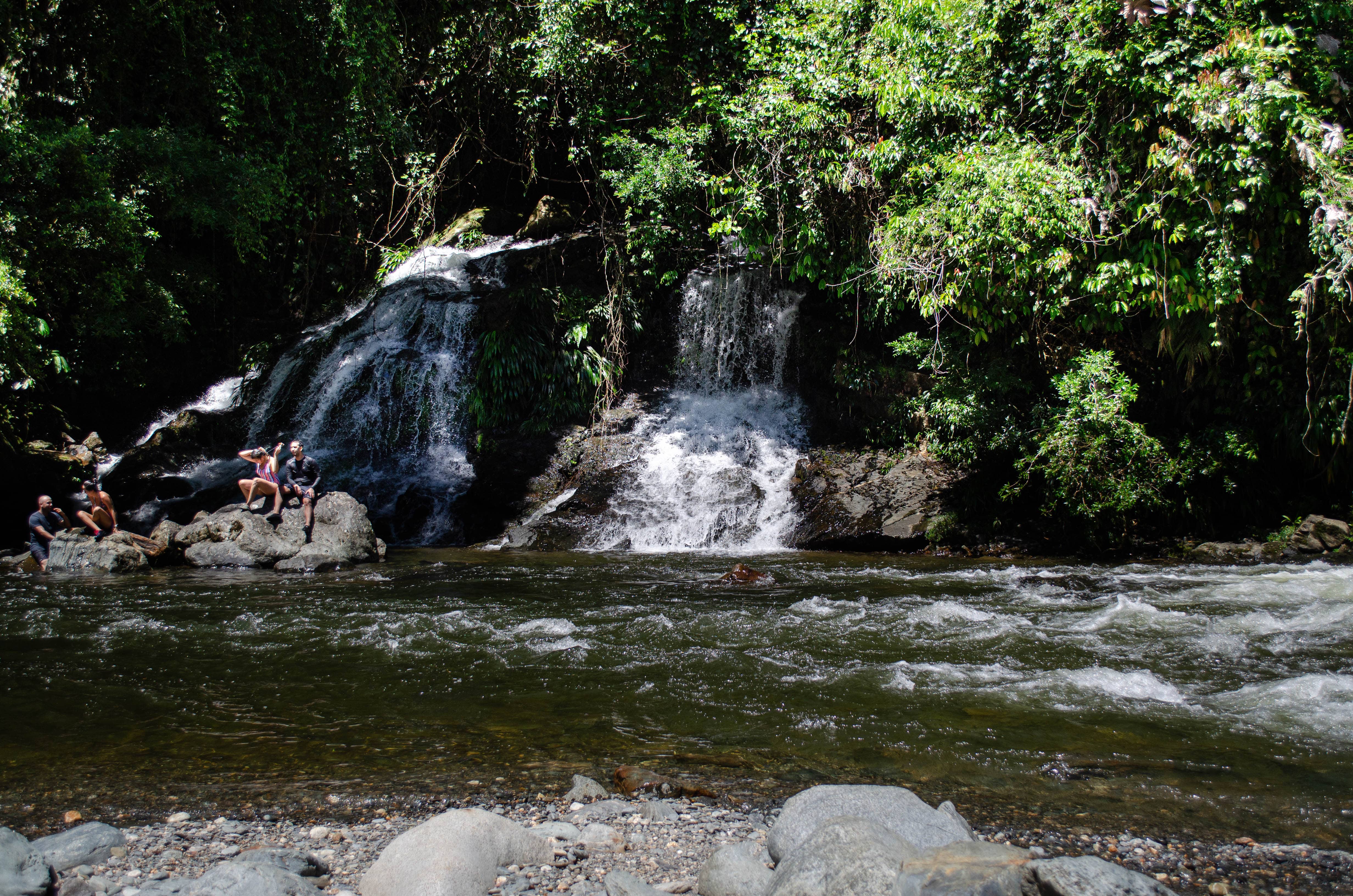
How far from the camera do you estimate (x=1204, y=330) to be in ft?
30.9

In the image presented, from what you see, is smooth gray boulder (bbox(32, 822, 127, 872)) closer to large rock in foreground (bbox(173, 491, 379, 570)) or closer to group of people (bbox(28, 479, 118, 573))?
large rock in foreground (bbox(173, 491, 379, 570))

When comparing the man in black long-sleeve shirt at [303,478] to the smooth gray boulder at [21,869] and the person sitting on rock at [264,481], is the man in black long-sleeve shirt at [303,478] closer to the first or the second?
the person sitting on rock at [264,481]

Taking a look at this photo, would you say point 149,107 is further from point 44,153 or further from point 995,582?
point 995,582

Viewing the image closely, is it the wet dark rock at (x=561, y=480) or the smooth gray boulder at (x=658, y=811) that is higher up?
the wet dark rock at (x=561, y=480)

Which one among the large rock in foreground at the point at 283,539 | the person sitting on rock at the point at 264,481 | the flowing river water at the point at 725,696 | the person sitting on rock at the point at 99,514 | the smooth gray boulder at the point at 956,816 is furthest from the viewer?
the person sitting on rock at the point at 264,481

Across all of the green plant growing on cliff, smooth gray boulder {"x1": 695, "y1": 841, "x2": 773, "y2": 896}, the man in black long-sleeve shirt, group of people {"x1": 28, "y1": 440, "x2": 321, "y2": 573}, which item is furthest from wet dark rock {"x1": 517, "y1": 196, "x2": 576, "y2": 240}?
smooth gray boulder {"x1": 695, "y1": 841, "x2": 773, "y2": 896}

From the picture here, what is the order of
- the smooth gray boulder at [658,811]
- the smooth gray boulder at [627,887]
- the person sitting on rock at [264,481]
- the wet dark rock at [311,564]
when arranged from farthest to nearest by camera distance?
1. the person sitting on rock at [264,481]
2. the wet dark rock at [311,564]
3. the smooth gray boulder at [658,811]
4. the smooth gray boulder at [627,887]

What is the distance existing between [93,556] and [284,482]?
251cm

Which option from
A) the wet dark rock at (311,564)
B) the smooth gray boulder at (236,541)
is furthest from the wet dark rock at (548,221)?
the wet dark rock at (311,564)

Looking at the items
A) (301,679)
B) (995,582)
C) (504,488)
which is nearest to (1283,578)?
(995,582)

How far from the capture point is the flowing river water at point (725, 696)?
3422 millimetres

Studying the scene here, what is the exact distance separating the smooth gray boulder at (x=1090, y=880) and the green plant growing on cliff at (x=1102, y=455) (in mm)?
8561

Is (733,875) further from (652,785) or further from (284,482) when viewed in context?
(284,482)

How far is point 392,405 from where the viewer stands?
14.8 m
